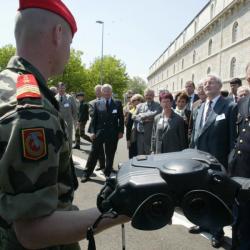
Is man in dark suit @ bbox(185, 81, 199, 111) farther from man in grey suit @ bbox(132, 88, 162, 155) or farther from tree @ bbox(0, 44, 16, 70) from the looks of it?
tree @ bbox(0, 44, 16, 70)

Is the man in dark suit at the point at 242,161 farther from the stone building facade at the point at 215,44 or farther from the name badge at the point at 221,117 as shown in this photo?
the stone building facade at the point at 215,44

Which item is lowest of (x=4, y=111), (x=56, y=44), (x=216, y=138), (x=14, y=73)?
(x=216, y=138)

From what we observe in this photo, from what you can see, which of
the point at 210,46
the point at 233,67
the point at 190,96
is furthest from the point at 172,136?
the point at 210,46

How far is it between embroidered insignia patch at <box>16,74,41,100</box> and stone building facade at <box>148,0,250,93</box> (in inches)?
1012

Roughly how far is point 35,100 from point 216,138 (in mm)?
3657

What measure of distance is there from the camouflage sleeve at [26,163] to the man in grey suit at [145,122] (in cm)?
596

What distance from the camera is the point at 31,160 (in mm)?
1120

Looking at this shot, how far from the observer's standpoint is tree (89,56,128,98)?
6253 centimetres

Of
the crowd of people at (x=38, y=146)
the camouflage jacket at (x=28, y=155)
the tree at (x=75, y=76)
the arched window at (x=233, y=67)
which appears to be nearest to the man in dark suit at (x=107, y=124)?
the crowd of people at (x=38, y=146)

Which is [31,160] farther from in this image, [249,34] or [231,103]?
[249,34]

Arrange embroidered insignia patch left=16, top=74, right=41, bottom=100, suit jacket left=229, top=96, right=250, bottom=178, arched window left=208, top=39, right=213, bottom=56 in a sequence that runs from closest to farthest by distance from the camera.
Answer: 1. embroidered insignia patch left=16, top=74, right=41, bottom=100
2. suit jacket left=229, top=96, right=250, bottom=178
3. arched window left=208, top=39, right=213, bottom=56

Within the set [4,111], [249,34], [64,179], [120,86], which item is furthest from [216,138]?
[120,86]

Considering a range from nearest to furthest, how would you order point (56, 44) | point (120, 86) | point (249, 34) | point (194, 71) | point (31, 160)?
point (31, 160) < point (56, 44) < point (249, 34) < point (194, 71) < point (120, 86)

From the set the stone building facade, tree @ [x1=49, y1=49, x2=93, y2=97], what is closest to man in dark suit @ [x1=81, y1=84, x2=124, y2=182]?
the stone building facade
